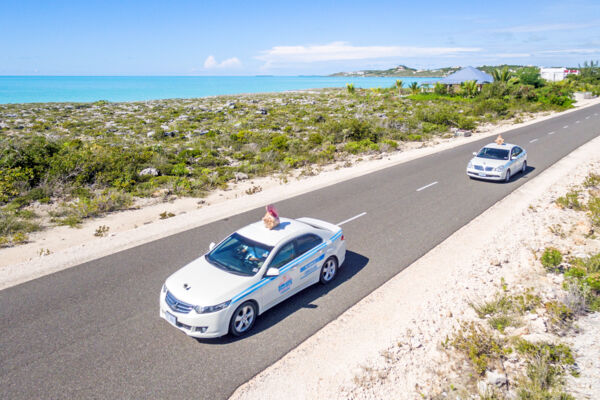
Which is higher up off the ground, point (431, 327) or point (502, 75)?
point (502, 75)

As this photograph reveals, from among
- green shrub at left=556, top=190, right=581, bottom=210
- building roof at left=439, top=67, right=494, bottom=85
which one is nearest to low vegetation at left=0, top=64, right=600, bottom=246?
green shrub at left=556, top=190, right=581, bottom=210

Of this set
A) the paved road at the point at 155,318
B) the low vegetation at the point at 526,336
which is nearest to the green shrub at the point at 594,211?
the low vegetation at the point at 526,336

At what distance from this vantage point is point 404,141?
28.8 meters

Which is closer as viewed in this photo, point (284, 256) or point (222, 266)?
point (222, 266)

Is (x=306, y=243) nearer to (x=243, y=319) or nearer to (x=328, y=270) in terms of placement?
(x=328, y=270)

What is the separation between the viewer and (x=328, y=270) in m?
8.22

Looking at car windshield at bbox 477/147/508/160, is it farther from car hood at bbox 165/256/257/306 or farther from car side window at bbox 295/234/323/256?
car hood at bbox 165/256/257/306

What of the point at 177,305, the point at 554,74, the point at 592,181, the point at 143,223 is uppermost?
the point at 554,74

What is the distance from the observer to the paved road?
549 cm

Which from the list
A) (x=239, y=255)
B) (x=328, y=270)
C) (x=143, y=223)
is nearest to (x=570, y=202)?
(x=328, y=270)

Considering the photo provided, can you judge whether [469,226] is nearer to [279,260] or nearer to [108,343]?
[279,260]

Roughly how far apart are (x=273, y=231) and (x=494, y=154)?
13854mm

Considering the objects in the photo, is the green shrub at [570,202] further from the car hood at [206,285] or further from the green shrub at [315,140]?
the green shrub at [315,140]

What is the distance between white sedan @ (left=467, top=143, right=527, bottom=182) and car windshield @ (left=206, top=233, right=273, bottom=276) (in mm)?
13078
